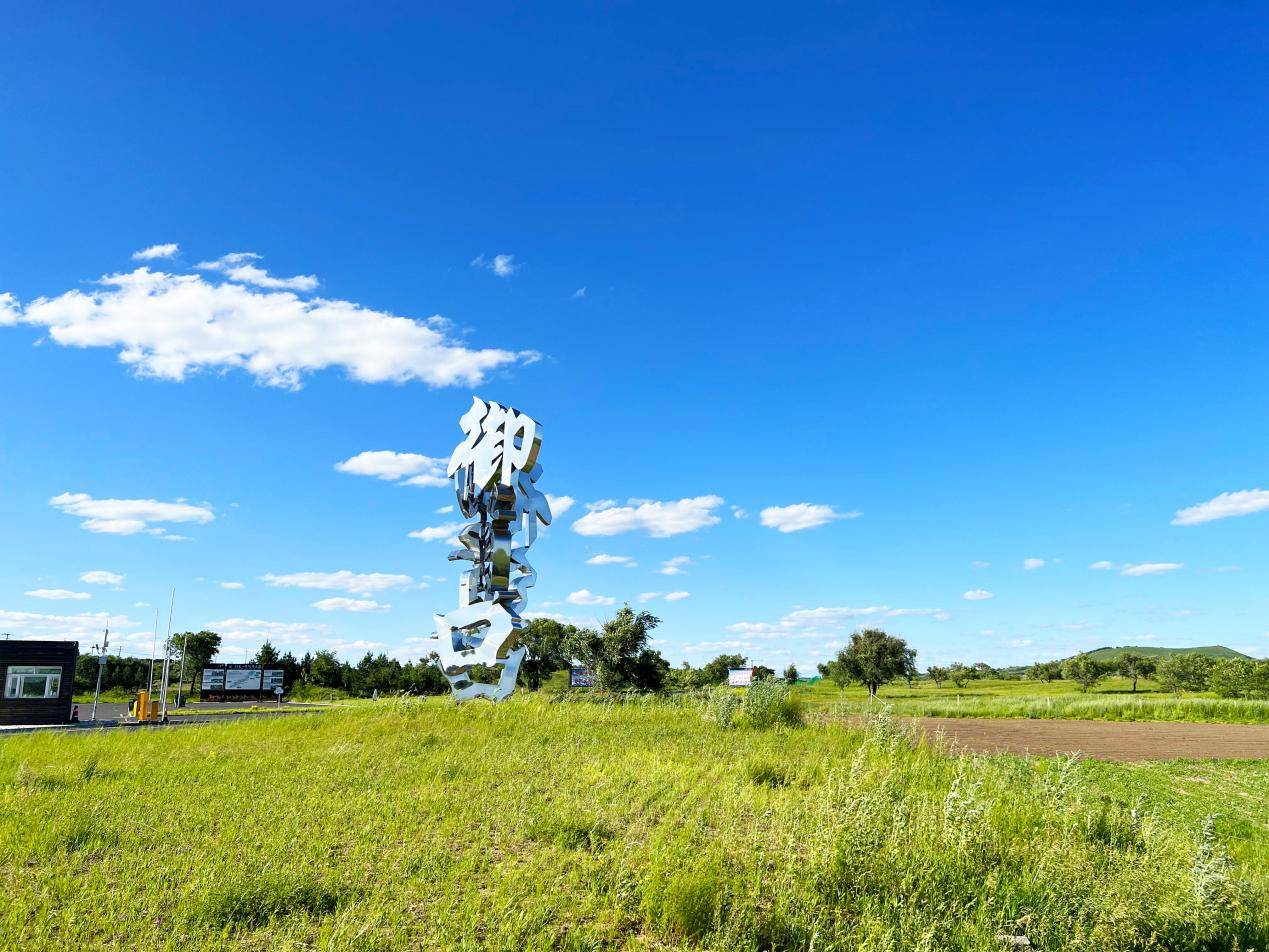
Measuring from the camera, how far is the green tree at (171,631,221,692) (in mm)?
69625

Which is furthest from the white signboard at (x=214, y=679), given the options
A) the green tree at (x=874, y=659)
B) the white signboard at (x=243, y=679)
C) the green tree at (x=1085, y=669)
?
the green tree at (x=1085, y=669)

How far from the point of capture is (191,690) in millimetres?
65062

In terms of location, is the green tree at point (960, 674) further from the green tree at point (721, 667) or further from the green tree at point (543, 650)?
the green tree at point (543, 650)

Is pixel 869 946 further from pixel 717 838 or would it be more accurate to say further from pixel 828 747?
pixel 828 747

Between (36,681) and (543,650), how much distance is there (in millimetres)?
33012

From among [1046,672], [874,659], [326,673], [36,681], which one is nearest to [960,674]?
[1046,672]

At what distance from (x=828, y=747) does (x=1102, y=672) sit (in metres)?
69.8

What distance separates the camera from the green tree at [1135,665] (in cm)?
7025

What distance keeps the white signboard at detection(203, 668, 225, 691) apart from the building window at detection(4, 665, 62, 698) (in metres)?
34.8

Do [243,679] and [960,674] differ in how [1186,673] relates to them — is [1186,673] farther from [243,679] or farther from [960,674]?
[243,679]

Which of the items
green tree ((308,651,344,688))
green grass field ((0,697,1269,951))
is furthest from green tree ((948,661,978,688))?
green grass field ((0,697,1269,951))

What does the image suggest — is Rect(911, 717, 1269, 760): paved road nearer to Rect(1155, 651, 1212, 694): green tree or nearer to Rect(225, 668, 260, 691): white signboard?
Rect(1155, 651, 1212, 694): green tree

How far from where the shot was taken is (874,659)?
2267 inches

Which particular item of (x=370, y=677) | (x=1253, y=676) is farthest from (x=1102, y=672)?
(x=370, y=677)
